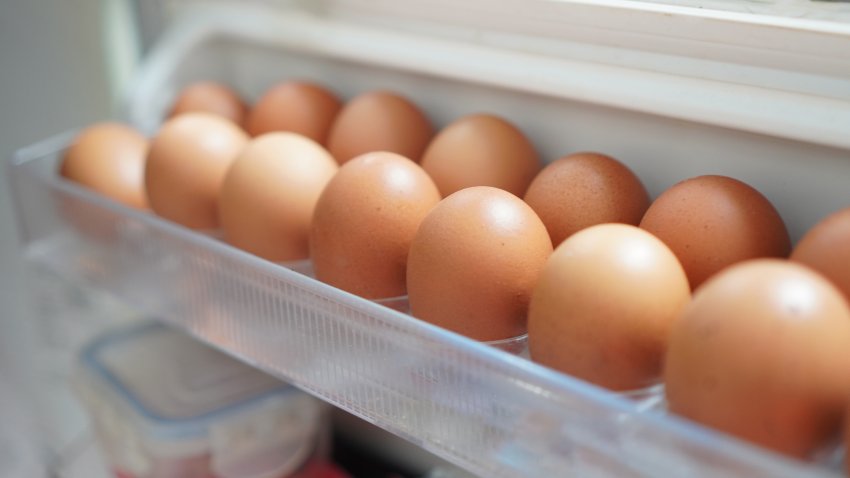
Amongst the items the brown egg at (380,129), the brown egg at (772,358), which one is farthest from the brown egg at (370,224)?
the brown egg at (772,358)

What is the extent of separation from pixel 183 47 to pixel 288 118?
0.82ft

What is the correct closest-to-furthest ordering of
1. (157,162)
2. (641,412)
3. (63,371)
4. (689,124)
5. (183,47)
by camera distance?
(641,412), (689,124), (157,162), (183,47), (63,371)

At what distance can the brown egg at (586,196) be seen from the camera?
650 millimetres

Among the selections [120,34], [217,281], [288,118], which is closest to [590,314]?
[217,281]

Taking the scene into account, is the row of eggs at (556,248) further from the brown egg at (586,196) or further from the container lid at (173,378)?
the container lid at (173,378)

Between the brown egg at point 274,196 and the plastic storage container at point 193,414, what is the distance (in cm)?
29

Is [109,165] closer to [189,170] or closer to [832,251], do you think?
[189,170]

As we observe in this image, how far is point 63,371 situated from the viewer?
117 cm

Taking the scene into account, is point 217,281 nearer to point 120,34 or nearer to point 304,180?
point 304,180

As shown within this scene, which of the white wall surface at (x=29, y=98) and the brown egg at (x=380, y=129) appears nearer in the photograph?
the brown egg at (x=380, y=129)

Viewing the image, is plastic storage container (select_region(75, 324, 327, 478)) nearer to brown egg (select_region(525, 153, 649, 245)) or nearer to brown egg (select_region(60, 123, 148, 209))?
brown egg (select_region(60, 123, 148, 209))

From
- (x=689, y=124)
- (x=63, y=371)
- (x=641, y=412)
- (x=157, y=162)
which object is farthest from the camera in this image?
(x=63, y=371)

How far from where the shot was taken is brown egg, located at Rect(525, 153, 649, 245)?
25.6 inches

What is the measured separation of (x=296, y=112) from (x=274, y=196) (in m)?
0.19
